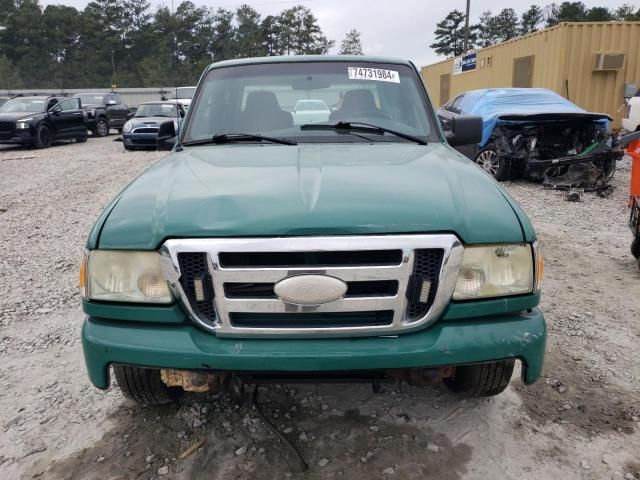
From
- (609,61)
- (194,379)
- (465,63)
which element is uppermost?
(465,63)

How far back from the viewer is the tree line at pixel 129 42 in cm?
6550

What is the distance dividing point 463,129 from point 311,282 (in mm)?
2137

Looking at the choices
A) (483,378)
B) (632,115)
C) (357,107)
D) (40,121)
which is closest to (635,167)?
(357,107)

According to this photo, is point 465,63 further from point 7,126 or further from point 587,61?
point 7,126

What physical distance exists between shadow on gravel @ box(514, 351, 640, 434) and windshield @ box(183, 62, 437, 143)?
1556mm

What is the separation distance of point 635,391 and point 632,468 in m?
0.74

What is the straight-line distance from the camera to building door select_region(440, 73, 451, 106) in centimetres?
2373

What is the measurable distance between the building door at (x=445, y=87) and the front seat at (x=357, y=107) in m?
21.8

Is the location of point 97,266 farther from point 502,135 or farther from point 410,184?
point 502,135

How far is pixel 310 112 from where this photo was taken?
322 centimetres

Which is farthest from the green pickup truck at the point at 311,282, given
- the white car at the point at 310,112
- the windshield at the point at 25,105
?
the windshield at the point at 25,105

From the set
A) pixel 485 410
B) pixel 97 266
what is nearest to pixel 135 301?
pixel 97 266

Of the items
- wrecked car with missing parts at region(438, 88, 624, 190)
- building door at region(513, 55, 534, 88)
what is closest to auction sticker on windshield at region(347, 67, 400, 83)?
wrecked car with missing parts at region(438, 88, 624, 190)

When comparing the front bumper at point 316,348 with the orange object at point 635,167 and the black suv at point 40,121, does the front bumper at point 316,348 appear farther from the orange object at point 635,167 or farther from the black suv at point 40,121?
the black suv at point 40,121
